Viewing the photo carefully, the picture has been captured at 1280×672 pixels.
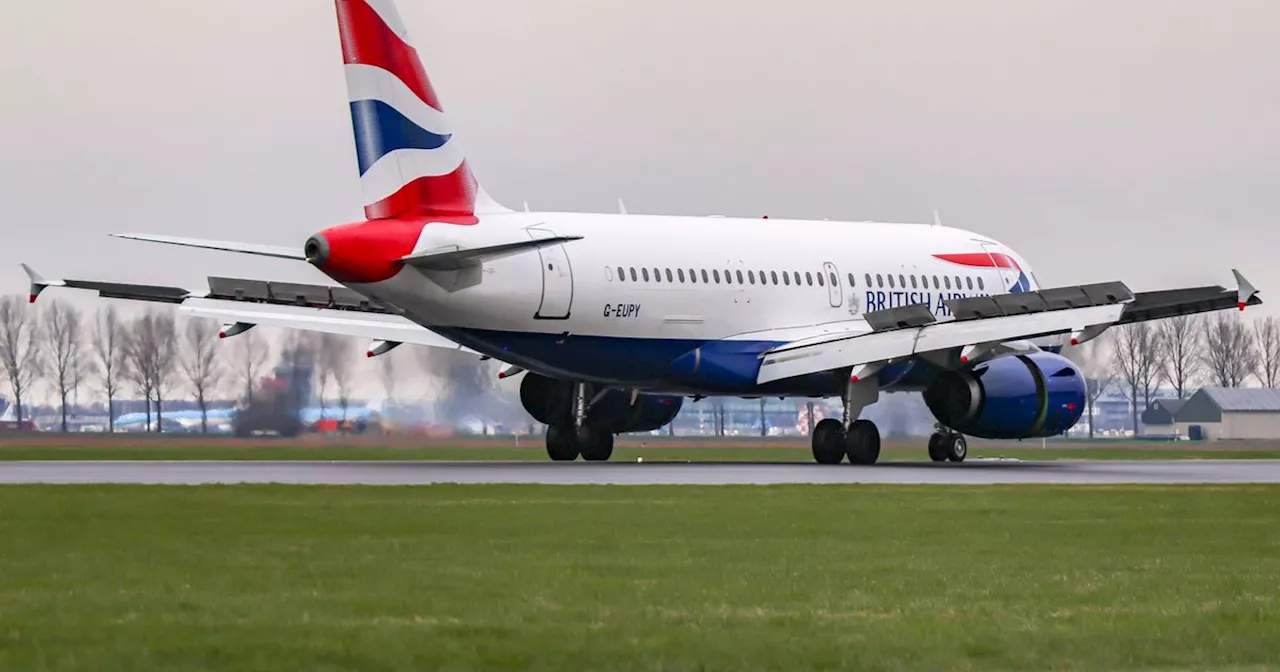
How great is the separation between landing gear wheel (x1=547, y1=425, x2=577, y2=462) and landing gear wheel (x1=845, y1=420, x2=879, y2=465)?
6.80 meters

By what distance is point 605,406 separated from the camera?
45.2m

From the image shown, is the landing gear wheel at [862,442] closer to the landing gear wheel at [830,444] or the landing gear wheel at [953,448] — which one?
the landing gear wheel at [830,444]

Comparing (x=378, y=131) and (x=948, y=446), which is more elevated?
(x=378, y=131)

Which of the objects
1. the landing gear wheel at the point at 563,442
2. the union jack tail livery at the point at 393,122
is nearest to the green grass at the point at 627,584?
the union jack tail livery at the point at 393,122

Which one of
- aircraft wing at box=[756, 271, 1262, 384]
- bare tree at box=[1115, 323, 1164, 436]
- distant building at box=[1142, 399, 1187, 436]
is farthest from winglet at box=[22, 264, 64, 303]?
distant building at box=[1142, 399, 1187, 436]

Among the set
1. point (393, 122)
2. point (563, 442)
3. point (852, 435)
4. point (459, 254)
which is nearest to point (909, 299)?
point (852, 435)

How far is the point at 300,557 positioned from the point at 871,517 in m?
8.15

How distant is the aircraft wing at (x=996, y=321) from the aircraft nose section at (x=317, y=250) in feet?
36.0

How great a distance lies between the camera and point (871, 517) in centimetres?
2372

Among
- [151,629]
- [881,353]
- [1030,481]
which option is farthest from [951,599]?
[881,353]

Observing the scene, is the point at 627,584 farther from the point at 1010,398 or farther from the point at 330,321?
the point at 330,321

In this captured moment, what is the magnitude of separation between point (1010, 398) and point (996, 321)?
2.99 metres

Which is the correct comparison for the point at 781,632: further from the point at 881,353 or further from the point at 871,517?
the point at 881,353

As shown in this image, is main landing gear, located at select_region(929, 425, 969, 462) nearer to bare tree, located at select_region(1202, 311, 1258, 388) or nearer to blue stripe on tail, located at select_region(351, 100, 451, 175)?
blue stripe on tail, located at select_region(351, 100, 451, 175)
